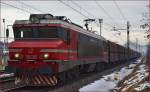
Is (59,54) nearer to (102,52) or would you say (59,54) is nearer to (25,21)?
(25,21)

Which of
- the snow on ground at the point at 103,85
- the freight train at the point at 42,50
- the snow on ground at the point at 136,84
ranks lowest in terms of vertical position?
the snow on ground at the point at 103,85

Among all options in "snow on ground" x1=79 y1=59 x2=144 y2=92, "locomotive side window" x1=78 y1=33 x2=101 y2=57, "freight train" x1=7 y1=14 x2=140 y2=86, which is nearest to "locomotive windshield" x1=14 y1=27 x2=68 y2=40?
"freight train" x1=7 y1=14 x2=140 y2=86

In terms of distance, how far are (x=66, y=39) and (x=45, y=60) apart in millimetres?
2173

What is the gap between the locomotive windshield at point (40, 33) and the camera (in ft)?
70.2

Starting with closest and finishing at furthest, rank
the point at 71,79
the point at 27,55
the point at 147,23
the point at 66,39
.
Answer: the point at 147,23 < the point at 27,55 < the point at 66,39 < the point at 71,79

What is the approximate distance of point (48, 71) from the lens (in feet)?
66.2

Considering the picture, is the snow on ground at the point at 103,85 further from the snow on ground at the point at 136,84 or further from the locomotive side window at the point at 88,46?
the locomotive side window at the point at 88,46

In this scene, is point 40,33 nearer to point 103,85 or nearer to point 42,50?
point 42,50

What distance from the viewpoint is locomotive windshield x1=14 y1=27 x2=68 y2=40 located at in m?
21.4

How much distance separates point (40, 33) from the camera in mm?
21531

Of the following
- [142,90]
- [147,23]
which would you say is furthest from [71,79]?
[142,90]

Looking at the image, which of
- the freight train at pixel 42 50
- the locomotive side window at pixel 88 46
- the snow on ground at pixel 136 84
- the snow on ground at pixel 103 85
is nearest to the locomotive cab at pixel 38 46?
the freight train at pixel 42 50

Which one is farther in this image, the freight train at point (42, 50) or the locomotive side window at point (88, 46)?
the locomotive side window at point (88, 46)

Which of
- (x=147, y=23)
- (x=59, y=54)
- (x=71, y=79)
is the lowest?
(x=71, y=79)
